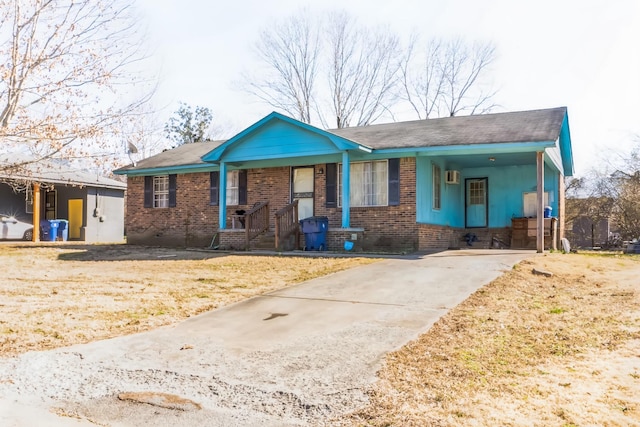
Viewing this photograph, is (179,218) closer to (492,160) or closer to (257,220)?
(257,220)

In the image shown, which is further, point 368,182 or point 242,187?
point 242,187

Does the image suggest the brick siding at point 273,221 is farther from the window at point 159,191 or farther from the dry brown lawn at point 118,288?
the dry brown lawn at point 118,288

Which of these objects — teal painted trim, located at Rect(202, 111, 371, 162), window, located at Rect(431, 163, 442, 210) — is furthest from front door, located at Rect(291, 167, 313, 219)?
window, located at Rect(431, 163, 442, 210)

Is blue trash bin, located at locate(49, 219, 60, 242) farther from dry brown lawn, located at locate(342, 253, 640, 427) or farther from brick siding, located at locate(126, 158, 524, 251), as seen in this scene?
dry brown lawn, located at locate(342, 253, 640, 427)

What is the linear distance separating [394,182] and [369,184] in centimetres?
86

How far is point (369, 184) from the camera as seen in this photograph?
15523 millimetres

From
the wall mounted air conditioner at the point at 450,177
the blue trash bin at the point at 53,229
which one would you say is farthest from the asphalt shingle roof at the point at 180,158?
the wall mounted air conditioner at the point at 450,177

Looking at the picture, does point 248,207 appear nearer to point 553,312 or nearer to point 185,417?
point 553,312

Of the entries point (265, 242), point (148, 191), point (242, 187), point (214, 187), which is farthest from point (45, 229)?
point (265, 242)

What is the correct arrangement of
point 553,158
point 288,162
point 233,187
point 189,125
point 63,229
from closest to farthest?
point 553,158 → point 288,162 → point 233,187 → point 63,229 → point 189,125

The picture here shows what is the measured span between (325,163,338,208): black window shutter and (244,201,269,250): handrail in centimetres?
189

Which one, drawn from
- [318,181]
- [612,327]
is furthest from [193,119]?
[612,327]

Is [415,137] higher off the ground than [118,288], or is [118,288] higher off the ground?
[415,137]

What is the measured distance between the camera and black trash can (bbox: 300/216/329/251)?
1489 cm
